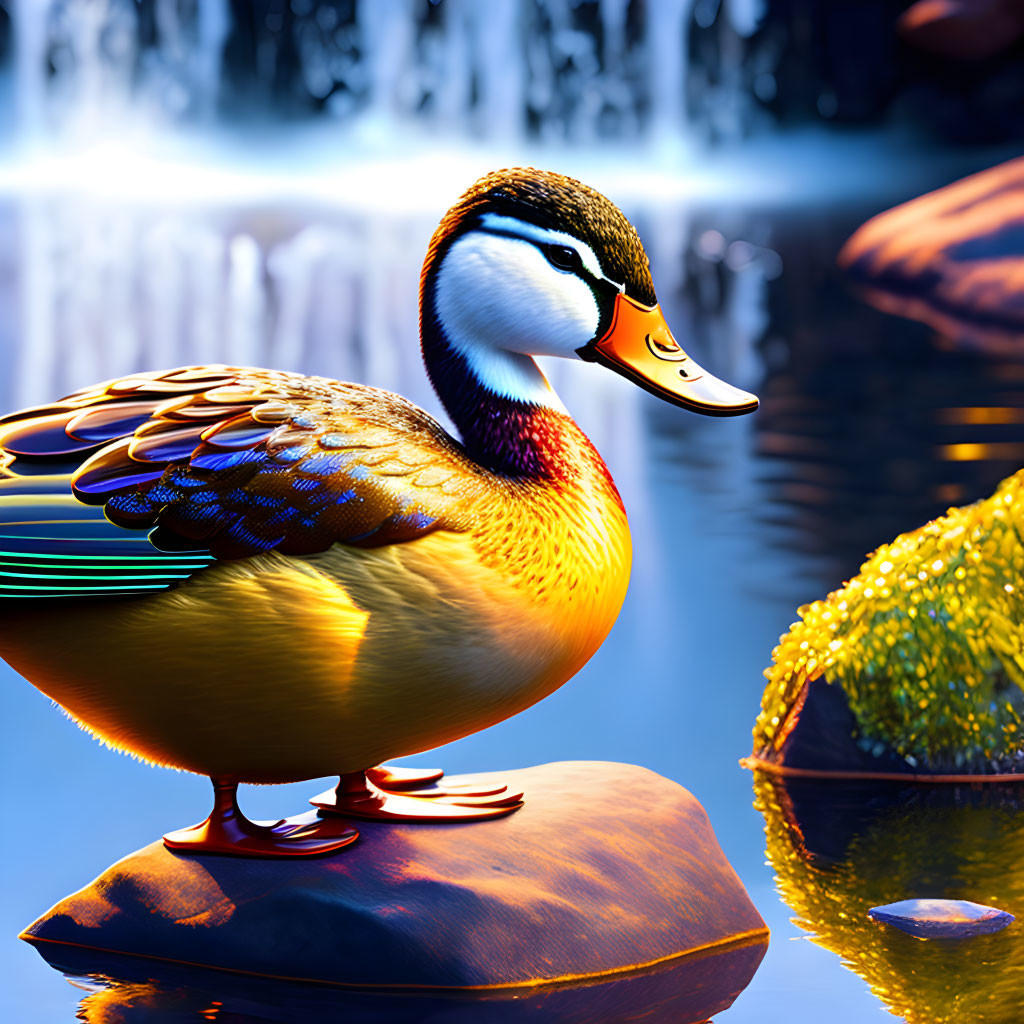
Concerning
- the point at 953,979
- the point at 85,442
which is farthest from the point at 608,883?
the point at 85,442

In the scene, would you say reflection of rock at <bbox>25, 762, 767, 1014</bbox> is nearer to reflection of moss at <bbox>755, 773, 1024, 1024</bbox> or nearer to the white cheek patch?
reflection of moss at <bbox>755, 773, 1024, 1024</bbox>

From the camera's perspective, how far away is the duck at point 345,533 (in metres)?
2.33

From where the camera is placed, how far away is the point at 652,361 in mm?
2586

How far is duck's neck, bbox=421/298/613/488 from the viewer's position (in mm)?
2551

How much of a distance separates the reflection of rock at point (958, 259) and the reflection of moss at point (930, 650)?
17.6 feet

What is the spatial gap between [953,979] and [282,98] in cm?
1058

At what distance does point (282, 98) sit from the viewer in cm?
1198

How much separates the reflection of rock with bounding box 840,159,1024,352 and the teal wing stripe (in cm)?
684

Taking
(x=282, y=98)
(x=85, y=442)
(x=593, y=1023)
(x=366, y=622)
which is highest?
(x=282, y=98)

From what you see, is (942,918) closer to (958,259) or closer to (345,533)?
(345,533)

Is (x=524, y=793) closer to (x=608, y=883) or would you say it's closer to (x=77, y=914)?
(x=608, y=883)

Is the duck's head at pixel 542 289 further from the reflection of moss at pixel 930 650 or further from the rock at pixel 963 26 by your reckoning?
the rock at pixel 963 26

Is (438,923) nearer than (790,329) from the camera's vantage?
Yes

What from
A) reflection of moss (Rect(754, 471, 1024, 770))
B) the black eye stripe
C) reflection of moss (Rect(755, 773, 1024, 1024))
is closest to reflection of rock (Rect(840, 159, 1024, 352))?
reflection of moss (Rect(754, 471, 1024, 770))
